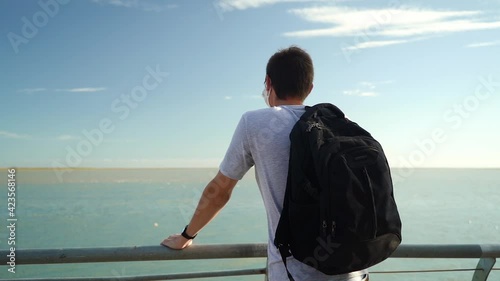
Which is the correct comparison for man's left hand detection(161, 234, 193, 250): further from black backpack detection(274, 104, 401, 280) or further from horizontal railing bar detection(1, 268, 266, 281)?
black backpack detection(274, 104, 401, 280)

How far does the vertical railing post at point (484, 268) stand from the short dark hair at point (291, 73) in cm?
157

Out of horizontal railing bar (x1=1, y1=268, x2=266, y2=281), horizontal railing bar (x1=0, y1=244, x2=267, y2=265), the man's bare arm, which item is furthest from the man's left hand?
horizontal railing bar (x1=1, y1=268, x2=266, y2=281)

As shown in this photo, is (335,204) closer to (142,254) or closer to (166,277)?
(142,254)

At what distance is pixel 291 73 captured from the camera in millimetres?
1832

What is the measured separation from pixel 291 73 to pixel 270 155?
0.37 m

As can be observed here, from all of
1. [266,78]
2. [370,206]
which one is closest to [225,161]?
[266,78]

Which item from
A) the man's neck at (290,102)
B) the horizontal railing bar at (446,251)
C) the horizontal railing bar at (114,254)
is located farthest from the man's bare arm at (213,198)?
the horizontal railing bar at (446,251)

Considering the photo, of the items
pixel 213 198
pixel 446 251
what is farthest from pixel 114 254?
pixel 446 251

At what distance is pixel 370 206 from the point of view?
151 cm

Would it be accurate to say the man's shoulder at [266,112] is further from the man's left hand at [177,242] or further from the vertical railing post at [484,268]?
the vertical railing post at [484,268]

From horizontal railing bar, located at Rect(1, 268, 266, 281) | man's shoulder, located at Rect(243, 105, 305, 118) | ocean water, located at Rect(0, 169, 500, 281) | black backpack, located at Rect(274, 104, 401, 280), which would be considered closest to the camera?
black backpack, located at Rect(274, 104, 401, 280)

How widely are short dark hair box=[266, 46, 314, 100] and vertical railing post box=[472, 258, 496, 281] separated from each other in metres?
1.57

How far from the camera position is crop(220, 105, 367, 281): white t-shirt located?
1.68 m

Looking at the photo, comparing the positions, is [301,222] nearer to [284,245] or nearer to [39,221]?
[284,245]
